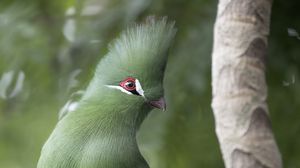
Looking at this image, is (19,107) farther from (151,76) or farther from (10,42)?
(151,76)

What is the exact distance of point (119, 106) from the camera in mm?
1240

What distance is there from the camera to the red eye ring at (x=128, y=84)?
1.19 m

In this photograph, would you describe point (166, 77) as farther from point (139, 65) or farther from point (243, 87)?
point (243, 87)

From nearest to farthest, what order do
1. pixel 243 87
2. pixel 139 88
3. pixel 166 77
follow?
pixel 243 87, pixel 139 88, pixel 166 77

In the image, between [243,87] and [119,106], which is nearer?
[243,87]

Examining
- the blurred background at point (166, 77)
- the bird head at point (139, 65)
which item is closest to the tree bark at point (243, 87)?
the bird head at point (139, 65)

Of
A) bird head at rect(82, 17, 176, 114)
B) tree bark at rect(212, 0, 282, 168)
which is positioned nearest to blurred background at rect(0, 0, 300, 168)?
bird head at rect(82, 17, 176, 114)

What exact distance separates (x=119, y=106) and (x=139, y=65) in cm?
10

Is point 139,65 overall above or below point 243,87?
above

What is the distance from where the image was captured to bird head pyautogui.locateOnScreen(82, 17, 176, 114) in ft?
3.89

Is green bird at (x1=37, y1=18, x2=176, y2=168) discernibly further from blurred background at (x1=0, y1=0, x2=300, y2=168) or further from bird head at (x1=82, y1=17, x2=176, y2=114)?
blurred background at (x1=0, y1=0, x2=300, y2=168)

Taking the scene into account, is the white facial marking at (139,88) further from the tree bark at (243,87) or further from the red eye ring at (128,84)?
the tree bark at (243,87)

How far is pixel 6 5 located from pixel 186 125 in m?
0.75

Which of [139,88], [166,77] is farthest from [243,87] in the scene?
[166,77]
